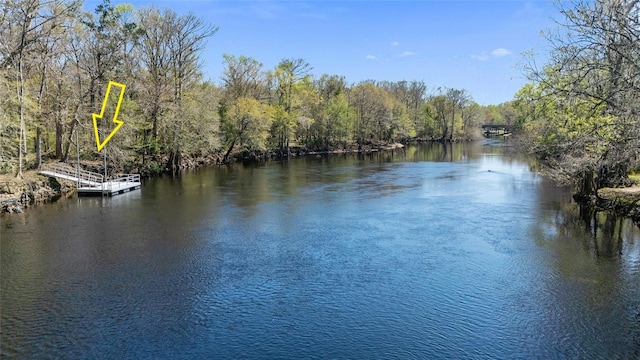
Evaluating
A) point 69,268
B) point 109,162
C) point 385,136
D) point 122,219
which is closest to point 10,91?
point 122,219

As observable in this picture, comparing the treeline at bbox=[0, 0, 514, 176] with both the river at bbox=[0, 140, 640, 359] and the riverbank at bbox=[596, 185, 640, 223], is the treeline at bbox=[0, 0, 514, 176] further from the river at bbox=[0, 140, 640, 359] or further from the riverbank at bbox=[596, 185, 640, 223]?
the riverbank at bbox=[596, 185, 640, 223]

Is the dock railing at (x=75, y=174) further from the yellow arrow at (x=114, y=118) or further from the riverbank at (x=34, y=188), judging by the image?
the yellow arrow at (x=114, y=118)

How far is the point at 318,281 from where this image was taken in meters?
14.5

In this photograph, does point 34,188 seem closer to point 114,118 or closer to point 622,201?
point 114,118

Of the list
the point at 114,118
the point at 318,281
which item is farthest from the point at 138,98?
the point at 318,281

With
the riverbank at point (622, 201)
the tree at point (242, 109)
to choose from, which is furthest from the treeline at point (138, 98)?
the riverbank at point (622, 201)

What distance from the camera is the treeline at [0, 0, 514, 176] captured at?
28266mm

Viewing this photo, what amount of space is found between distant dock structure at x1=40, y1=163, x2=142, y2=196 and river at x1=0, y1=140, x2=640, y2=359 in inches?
135

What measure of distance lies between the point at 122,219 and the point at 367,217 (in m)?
12.6

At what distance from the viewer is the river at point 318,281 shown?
10781 mm

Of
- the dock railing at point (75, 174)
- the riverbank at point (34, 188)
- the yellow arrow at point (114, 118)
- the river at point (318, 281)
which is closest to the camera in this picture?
the river at point (318, 281)

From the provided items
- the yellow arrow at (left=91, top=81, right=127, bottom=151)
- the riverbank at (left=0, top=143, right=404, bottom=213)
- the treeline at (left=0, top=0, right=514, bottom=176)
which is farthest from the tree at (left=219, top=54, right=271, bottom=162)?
the yellow arrow at (left=91, top=81, right=127, bottom=151)

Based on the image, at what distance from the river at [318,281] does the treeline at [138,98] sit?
8785 mm

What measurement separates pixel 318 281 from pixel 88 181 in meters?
24.6
